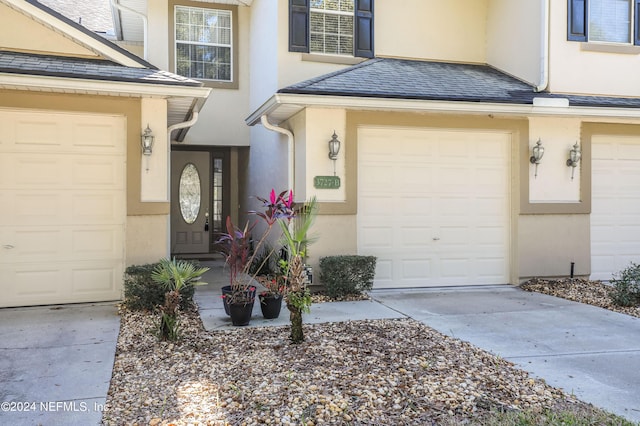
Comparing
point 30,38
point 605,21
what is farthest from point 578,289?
point 30,38

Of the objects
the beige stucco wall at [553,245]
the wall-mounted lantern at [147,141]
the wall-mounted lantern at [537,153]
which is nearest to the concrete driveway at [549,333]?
the beige stucco wall at [553,245]

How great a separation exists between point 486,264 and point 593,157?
2.92 meters

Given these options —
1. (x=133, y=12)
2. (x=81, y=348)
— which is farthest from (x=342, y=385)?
(x=133, y=12)

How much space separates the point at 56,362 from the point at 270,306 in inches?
102

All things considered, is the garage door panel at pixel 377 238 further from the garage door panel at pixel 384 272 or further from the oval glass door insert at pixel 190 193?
the oval glass door insert at pixel 190 193

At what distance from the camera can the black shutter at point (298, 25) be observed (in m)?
9.80

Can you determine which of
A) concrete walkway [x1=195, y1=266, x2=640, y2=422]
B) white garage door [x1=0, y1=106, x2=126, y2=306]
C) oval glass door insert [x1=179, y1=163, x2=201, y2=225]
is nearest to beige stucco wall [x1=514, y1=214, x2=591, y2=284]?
concrete walkway [x1=195, y1=266, x2=640, y2=422]

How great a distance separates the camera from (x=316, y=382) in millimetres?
4492

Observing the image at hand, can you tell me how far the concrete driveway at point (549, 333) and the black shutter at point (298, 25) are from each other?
15.9 feet

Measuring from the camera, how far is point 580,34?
382 inches

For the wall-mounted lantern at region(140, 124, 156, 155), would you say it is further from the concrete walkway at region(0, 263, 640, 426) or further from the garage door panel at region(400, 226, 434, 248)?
the garage door panel at region(400, 226, 434, 248)

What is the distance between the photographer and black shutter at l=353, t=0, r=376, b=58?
33.4 feet

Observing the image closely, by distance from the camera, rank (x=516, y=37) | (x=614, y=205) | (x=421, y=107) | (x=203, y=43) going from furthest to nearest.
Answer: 1. (x=203, y=43)
2. (x=516, y=37)
3. (x=614, y=205)
4. (x=421, y=107)

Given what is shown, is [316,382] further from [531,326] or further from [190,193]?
[190,193]
